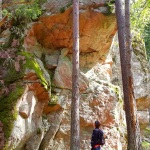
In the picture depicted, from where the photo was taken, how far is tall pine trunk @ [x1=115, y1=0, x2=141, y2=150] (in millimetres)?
8547

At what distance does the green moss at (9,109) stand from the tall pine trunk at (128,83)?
4278 mm

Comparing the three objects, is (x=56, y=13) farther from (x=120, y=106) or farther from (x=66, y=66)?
(x=120, y=106)

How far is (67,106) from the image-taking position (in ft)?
41.4

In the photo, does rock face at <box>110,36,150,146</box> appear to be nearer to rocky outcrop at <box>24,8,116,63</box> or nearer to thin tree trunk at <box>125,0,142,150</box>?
rocky outcrop at <box>24,8,116,63</box>

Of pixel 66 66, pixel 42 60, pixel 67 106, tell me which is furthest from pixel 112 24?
pixel 67 106

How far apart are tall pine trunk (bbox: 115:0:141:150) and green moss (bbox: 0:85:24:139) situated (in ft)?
14.0

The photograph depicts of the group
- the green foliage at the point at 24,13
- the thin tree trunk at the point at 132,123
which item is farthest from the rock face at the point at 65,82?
the thin tree trunk at the point at 132,123

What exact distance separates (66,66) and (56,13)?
295 centimetres

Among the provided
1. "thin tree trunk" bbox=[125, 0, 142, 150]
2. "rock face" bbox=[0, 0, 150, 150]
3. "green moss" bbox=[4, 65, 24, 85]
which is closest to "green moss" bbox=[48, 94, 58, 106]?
"rock face" bbox=[0, 0, 150, 150]

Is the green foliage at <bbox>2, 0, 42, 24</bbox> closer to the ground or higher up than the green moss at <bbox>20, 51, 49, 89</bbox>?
higher up

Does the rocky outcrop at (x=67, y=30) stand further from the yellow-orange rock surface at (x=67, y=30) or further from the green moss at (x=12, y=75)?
the green moss at (x=12, y=75)

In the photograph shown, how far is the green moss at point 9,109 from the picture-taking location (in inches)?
355

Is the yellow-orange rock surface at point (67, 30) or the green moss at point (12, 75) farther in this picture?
the yellow-orange rock surface at point (67, 30)

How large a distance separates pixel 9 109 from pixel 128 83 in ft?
15.7
